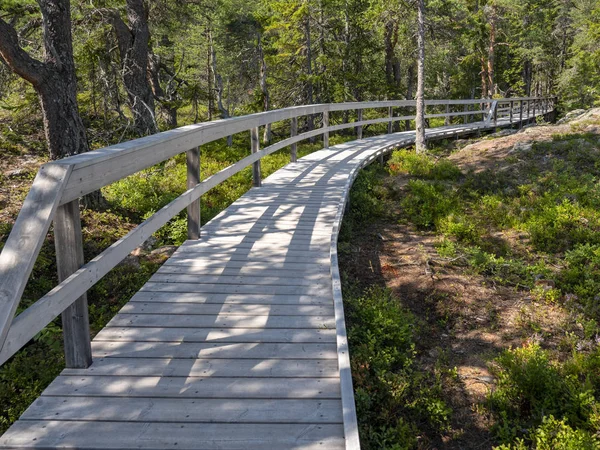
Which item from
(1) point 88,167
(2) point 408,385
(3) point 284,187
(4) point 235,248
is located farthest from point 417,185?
(1) point 88,167

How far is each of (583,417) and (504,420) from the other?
2.11 ft

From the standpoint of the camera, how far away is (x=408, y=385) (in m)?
4.18

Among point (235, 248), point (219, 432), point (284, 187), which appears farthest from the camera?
point (284, 187)

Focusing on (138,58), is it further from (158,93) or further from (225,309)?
(225,309)

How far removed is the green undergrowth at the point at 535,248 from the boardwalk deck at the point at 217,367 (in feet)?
5.34

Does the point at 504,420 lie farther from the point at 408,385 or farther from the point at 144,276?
the point at 144,276

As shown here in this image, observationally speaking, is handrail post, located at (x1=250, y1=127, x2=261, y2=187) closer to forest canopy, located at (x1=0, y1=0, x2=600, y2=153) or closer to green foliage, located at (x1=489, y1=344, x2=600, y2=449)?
forest canopy, located at (x1=0, y1=0, x2=600, y2=153)

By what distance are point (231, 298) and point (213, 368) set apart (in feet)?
3.88

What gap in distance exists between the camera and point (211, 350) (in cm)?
369

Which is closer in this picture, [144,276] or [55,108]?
[144,276]

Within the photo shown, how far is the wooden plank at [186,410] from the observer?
9.62ft

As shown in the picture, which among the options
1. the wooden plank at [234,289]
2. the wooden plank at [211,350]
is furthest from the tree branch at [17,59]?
the wooden plank at [211,350]

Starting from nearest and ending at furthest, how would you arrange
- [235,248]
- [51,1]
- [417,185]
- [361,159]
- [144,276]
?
[235,248] → [144,276] → [51,1] → [417,185] → [361,159]

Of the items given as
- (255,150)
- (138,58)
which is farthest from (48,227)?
(138,58)
